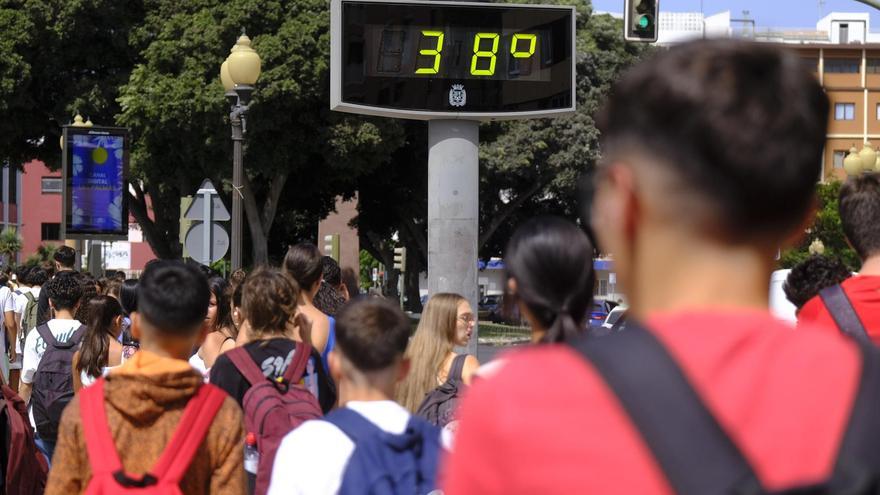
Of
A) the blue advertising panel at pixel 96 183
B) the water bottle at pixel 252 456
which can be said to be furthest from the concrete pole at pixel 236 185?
the water bottle at pixel 252 456

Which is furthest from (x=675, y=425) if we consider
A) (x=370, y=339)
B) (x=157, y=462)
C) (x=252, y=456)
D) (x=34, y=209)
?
(x=34, y=209)

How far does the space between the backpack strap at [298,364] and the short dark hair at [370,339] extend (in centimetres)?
174

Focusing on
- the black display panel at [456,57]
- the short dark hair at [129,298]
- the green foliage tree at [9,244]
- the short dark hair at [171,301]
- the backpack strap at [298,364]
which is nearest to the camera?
the short dark hair at [171,301]

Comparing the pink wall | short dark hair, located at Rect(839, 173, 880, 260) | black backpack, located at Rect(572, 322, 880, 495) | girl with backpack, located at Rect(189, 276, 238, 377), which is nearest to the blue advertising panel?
girl with backpack, located at Rect(189, 276, 238, 377)

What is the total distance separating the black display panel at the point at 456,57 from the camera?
1397 cm

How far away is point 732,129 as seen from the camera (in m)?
1.56

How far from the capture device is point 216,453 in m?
4.09

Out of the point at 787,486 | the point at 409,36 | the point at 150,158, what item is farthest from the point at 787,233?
the point at 150,158

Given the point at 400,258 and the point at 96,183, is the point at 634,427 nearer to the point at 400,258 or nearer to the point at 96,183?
the point at 96,183

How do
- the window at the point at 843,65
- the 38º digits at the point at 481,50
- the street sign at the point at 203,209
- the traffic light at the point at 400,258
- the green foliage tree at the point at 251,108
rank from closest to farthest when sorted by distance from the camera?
1. the 38º digits at the point at 481,50
2. the street sign at the point at 203,209
3. the green foliage tree at the point at 251,108
4. the traffic light at the point at 400,258
5. the window at the point at 843,65

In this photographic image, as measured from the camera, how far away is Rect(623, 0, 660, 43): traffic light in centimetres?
1583

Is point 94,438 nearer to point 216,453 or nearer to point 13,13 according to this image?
point 216,453

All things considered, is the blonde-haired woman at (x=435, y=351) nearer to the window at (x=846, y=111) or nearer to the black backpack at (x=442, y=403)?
the black backpack at (x=442, y=403)

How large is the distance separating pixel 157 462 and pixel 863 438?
9.09ft
